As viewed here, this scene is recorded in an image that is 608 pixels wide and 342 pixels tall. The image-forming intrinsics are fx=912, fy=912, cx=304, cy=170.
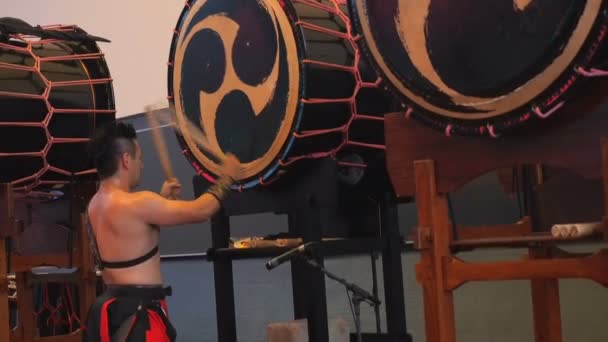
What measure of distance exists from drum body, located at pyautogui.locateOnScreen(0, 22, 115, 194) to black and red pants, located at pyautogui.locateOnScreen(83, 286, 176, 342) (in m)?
0.79

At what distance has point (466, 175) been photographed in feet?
5.96

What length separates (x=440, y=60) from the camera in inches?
69.7

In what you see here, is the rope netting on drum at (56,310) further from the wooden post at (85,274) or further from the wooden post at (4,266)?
the wooden post at (4,266)

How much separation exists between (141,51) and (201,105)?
2029 mm

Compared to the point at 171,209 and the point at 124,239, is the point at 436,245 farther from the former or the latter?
the point at 124,239

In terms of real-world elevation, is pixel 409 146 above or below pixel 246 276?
above

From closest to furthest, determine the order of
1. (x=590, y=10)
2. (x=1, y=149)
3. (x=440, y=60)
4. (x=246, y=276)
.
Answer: (x=590, y=10)
(x=440, y=60)
(x=1, y=149)
(x=246, y=276)

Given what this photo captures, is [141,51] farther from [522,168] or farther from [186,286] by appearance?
[522,168]

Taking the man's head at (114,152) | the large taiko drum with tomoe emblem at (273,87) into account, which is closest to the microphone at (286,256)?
the large taiko drum with tomoe emblem at (273,87)

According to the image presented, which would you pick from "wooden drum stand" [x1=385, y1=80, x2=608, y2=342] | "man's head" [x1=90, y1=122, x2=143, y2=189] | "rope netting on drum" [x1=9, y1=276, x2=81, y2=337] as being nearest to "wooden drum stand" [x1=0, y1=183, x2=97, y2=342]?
"rope netting on drum" [x1=9, y1=276, x2=81, y2=337]

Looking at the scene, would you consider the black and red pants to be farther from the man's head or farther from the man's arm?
the man's head

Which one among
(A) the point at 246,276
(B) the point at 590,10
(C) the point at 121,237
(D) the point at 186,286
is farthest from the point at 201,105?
(D) the point at 186,286

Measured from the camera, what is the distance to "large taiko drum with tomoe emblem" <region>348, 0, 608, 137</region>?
1.55 metres

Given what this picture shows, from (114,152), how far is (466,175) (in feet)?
3.89
